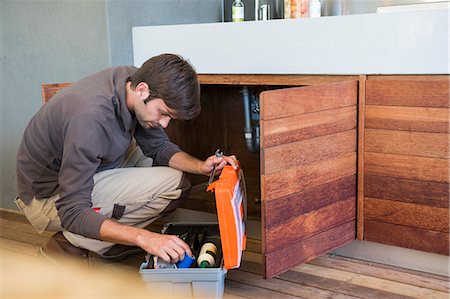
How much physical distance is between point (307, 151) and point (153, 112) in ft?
1.58

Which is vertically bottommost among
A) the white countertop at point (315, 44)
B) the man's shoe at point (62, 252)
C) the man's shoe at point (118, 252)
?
the man's shoe at point (118, 252)

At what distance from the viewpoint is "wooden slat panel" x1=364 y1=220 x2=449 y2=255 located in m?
1.83

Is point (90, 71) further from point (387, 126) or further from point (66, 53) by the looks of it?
point (387, 126)

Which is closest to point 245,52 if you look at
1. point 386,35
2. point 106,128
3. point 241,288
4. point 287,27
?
point 287,27

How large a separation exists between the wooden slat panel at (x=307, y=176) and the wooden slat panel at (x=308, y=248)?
17 cm

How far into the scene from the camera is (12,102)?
2.63 metres

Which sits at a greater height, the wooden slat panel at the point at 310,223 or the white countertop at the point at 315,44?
the white countertop at the point at 315,44

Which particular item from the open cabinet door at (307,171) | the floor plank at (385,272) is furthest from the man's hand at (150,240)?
the floor plank at (385,272)

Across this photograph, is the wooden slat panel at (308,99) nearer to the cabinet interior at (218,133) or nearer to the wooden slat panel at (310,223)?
the wooden slat panel at (310,223)

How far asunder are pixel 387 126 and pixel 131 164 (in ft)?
3.05

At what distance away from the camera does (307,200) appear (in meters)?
1.81

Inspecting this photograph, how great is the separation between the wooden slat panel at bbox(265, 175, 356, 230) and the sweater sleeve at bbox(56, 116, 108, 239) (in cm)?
48

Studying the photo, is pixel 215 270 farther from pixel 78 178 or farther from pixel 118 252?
pixel 118 252

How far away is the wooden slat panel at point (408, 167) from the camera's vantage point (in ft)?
5.86
